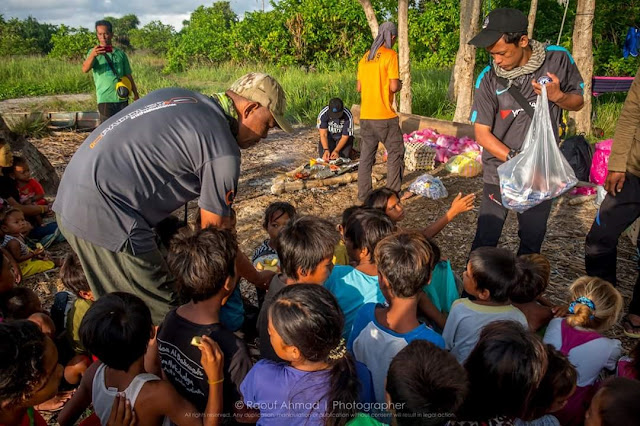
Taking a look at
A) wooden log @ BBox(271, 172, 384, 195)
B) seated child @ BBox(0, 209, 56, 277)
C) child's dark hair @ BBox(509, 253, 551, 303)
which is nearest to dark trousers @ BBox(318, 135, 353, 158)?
wooden log @ BBox(271, 172, 384, 195)

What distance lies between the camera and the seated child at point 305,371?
1.61m

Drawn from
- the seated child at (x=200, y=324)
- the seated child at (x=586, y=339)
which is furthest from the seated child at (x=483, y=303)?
the seated child at (x=200, y=324)

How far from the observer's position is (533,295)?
8.02 feet

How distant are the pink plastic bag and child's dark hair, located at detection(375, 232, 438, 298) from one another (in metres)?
4.33

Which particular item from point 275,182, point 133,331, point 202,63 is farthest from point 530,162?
point 202,63

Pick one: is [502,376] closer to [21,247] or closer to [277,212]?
[277,212]

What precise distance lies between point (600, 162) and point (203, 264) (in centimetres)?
527

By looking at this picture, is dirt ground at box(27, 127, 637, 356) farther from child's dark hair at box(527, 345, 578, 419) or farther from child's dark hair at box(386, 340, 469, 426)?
child's dark hair at box(386, 340, 469, 426)

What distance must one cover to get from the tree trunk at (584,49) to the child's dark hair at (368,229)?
5.71 metres

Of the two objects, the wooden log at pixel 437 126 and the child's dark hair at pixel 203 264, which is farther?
the wooden log at pixel 437 126

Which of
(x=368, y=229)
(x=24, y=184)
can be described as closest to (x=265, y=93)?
(x=368, y=229)

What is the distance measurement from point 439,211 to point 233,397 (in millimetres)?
4082

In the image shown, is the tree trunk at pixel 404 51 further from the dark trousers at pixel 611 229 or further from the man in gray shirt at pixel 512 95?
the dark trousers at pixel 611 229

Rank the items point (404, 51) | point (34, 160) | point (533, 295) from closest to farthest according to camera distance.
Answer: point (533, 295)
point (34, 160)
point (404, 51)
